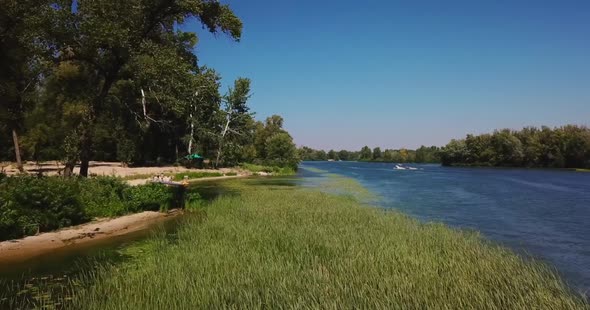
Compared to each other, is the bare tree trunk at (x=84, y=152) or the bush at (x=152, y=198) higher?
the bare tree trunk at (x=84, y=152)

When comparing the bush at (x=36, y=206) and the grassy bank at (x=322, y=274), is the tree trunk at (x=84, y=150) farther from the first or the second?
the grassy bank at (x=322, y=274)

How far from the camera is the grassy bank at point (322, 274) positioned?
7.19 meters

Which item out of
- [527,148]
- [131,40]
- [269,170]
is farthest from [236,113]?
[527,148]

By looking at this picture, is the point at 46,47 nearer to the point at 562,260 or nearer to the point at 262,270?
the point at 262,270

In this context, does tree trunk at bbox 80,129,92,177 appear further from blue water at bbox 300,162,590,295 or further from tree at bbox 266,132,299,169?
tree at bbox 266,132,299,169

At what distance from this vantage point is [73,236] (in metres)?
15.3

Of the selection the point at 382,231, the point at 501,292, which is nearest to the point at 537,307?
the point at 501,292

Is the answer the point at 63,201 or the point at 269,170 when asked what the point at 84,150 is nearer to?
the point at 63,201

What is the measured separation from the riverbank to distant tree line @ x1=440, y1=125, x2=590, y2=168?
109 metres

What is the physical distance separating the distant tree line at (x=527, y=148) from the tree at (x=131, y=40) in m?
104

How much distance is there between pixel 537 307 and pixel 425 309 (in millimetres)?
1912

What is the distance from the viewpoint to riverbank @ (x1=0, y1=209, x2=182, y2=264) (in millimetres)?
12923

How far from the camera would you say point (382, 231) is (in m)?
14.0

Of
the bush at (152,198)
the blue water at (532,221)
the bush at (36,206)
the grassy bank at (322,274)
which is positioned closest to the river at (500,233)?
the blue water at (532,221)
